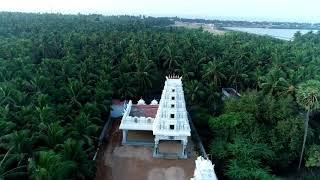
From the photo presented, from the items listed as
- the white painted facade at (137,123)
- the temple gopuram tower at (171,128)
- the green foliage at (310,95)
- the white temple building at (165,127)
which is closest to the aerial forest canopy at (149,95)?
the green foliage at (310,95)

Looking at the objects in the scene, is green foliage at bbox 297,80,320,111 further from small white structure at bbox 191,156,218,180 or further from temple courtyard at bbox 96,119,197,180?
small white structure at bbox 191,156,218,180

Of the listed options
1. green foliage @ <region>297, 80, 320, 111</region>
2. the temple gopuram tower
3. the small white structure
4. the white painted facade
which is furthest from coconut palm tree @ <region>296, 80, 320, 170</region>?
the white painted facade

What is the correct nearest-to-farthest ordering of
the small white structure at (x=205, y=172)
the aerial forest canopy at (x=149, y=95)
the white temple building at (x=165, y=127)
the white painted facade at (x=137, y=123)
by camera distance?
the small white structure at (x=205, y=172)
the aerial forest canopy at (x=149, y=95)
the white temple building at (x=165, y=127)
the white painted facade at (x=137, y=123)

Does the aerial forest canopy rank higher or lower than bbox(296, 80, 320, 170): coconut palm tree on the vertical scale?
lower

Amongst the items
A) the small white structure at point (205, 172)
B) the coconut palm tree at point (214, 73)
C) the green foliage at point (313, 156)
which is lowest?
the green foliage at point (313, 156)

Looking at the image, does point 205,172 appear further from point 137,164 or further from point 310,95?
point 310,95

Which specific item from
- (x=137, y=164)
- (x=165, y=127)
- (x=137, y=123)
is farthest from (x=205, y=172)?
(x=137, y=123)

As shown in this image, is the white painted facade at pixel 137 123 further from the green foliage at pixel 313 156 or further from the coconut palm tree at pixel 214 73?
the coconut palm tree at pixel 214 73
